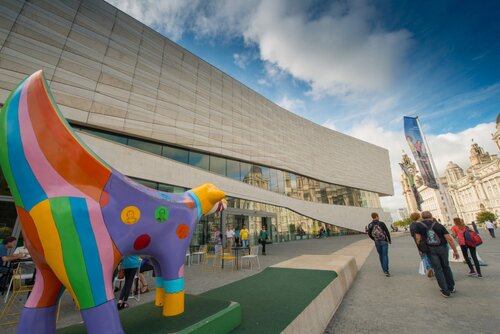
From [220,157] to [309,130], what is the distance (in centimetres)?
1592

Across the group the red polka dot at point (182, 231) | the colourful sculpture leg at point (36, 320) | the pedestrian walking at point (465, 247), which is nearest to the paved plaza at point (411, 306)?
the pedestrian walking at point (465, 247)

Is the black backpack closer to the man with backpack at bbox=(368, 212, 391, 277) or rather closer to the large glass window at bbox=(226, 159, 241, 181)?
the man with backpack at bbox=(368, 212, 391, 277)

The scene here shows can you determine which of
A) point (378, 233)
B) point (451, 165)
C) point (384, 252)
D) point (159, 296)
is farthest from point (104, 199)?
point (451, 165)

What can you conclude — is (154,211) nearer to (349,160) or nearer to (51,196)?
(51,196)

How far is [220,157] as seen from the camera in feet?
54.5

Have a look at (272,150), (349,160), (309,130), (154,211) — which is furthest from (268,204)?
(349,160)

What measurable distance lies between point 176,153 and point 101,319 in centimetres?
1296

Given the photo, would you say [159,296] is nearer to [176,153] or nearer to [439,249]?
[439,249]

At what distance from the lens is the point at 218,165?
1620 cm

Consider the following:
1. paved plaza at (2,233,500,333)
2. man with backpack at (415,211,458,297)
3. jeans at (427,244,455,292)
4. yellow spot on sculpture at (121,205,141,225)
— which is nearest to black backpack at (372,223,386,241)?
paved plaza at (2,233,500,333)

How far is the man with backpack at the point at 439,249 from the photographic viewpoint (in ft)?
14.1

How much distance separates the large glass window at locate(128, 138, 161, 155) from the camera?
12.2 m

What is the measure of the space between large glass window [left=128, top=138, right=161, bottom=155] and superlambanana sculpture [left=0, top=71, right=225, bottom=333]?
1158 cm

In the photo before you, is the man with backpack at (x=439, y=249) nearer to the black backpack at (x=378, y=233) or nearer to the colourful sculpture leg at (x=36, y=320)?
the black backpack at (x=378, y=233)
